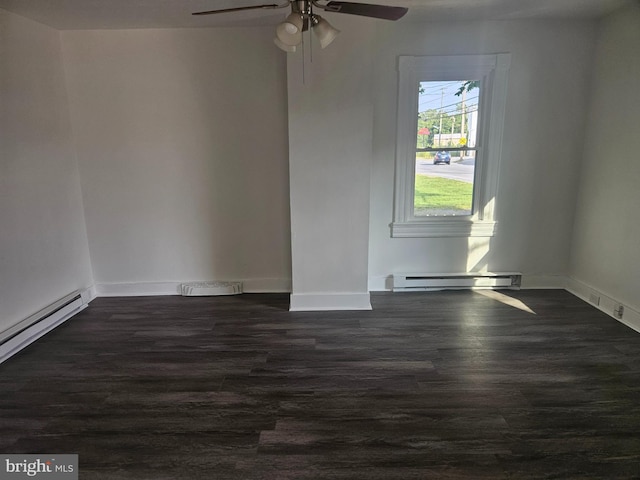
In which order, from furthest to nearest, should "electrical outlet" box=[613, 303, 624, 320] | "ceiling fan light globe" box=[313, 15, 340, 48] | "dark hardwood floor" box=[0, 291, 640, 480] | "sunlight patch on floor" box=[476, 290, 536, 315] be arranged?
"sunlight patch on floor" box=[476, 290, 536, 315] < "electrical outlet" box=[613, 303, 624, 320] < "ceiling fan light globe" box=[313, 15, 340, 48] < "dark hardwood floor" box=[0, 291, 640, 480]

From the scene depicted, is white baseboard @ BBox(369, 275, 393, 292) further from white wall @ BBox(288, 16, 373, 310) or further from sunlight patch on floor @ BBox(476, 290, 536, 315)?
sunlight patch on floor @ BBox(476, 290, 536, 315)

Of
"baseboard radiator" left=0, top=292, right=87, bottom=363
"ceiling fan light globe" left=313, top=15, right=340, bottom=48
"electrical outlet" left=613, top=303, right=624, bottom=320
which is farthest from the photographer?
"electrical outlet" left=613, top=303, right=624, bottom=320

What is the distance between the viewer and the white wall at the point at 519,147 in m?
3.64

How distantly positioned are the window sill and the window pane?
112 mm

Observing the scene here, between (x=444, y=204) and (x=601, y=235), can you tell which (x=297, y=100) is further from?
(x=601, y=235)

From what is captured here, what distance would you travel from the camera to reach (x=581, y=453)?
1.93 meters

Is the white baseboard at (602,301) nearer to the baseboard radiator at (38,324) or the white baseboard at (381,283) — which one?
the white baseboard at (381,283)

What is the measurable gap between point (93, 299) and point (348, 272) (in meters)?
2.67

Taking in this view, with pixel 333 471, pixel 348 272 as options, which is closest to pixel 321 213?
pixel 348 272

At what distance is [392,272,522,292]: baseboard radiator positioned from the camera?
406 cm

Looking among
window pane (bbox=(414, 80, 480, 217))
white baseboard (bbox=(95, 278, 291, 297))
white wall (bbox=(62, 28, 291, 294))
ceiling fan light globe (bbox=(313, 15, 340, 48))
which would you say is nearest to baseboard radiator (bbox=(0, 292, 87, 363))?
white baseboard (bbox=(95, 278, 291, 297))

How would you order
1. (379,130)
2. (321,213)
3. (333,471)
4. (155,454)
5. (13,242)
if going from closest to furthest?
(333,471), (155,454), (13,242), (321,213), (379,130)

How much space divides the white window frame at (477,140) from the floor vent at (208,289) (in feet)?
5.83

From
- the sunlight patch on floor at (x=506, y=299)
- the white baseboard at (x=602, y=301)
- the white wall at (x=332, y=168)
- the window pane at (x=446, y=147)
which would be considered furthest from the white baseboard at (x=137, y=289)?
the white baseboard at (x=602, y=301)
